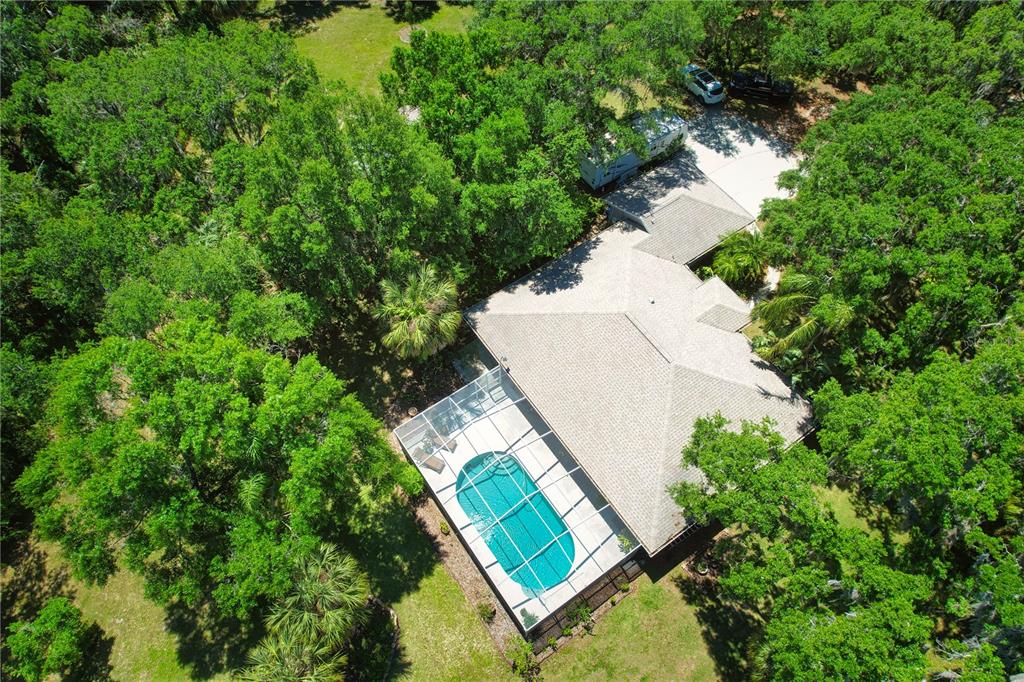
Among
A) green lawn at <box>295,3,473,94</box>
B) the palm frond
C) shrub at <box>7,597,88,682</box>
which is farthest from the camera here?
green lawn at <box>295,3,473,94</box>

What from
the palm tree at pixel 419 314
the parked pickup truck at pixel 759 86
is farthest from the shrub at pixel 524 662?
the parked pickup truck at pixel 759 86

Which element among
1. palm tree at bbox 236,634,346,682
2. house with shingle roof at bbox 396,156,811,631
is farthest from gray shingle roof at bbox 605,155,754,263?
palm tree at bbox 236,634,346,682

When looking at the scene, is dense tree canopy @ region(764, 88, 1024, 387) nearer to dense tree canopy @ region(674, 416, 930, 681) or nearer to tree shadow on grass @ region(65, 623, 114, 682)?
dense tree canopy @ region(674, 416, 930, 681)

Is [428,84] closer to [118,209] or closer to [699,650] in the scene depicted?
[118,209]

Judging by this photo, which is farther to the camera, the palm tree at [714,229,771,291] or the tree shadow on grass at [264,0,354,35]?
the tree shadow on grass at [264,0,354,35]

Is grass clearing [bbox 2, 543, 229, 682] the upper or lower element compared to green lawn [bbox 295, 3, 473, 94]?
lower
